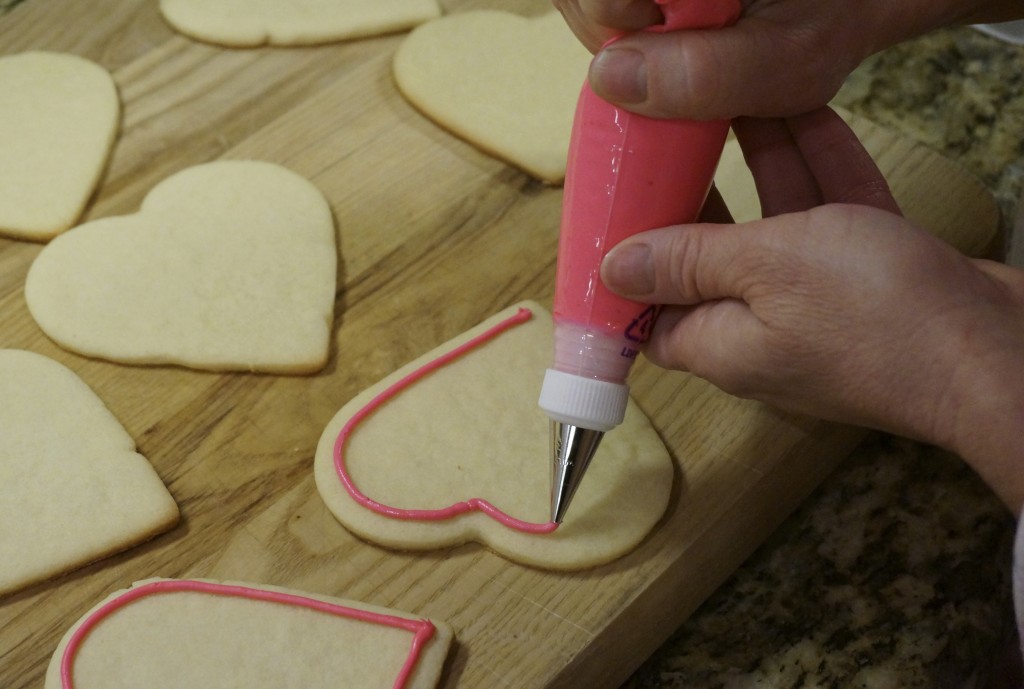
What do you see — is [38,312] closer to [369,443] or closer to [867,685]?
[369,443]

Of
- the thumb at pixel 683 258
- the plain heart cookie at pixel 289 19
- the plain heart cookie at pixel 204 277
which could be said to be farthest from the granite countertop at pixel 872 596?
the plain heart cookie at pixel 289 19

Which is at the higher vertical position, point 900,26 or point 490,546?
point 900,26

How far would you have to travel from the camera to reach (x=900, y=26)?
965 millimetres

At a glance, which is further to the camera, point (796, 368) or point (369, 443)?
point (369, 443)

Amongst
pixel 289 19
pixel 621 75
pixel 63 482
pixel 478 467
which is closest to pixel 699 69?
pixel 621 75

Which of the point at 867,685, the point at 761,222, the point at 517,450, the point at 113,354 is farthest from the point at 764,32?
the point at 113,354

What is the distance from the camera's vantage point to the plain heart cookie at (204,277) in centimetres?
107

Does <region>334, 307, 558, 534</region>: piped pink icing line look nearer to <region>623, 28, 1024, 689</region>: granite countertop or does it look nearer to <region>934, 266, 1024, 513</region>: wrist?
<region>623, 28, 1024, 689</region>: granite countertop

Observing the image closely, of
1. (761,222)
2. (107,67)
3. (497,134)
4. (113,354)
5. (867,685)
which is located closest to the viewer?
(761,222)

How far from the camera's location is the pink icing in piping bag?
76cm

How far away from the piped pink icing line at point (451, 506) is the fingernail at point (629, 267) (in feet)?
0.82

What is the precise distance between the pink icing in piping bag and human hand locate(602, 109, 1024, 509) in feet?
0.06

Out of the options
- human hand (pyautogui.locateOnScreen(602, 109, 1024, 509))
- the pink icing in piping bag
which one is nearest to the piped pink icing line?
the pink icing in piping bag

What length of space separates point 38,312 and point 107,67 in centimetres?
44
